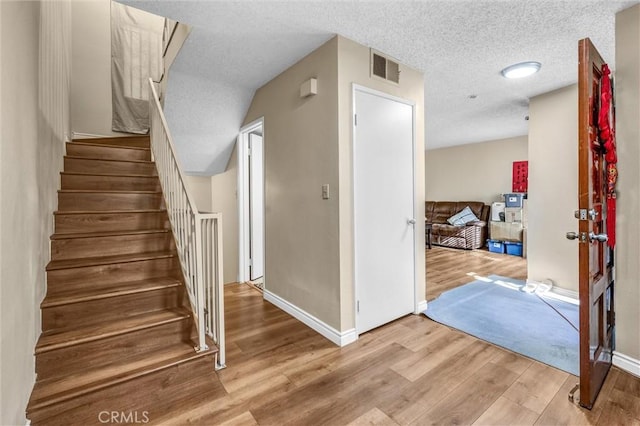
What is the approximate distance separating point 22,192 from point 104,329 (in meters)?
0.91

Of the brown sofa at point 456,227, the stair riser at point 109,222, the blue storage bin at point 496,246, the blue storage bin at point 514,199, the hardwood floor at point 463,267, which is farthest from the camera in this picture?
the brown sofa at point 456,227

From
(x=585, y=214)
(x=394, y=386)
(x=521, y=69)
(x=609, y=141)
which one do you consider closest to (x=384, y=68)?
(x=521, y=69)

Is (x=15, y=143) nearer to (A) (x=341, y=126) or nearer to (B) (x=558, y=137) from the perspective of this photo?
(A) (x=341, y=126)

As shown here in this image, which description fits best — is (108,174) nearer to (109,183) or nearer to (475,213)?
(109,183)

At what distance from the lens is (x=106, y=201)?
101 inches

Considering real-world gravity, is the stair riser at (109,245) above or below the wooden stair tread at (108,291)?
above

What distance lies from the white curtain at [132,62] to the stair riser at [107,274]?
9.95ft

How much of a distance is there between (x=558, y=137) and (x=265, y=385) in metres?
3.88

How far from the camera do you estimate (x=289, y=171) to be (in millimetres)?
2873

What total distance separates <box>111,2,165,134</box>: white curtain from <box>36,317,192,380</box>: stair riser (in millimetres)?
3582

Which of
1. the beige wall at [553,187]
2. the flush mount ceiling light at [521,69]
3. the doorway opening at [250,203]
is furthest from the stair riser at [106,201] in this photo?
the beige wall at [553,187]

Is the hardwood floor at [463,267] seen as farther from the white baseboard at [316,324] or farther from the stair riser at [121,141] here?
the stair riser at [121,141]

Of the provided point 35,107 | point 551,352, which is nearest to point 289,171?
point 35,107

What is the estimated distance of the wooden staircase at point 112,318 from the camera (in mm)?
1555
